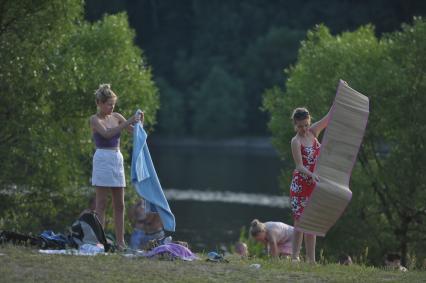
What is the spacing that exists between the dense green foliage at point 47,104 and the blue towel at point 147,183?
8.95 metres

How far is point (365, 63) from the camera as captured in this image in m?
24.0

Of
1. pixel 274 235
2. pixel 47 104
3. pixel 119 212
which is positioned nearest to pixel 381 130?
pixel 47 104

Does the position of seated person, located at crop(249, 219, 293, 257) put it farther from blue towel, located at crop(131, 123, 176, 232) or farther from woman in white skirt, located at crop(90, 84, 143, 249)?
woman in white skirt, located at crop(90, 84, 143, 249)

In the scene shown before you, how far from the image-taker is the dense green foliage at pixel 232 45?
91.4 meters

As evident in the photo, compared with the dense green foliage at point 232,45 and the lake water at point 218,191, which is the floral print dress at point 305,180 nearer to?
the lake water at point 218,191

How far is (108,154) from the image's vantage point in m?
10.9

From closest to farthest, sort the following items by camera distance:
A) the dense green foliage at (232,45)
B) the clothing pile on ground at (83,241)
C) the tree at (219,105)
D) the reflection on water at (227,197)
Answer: the clothing pile on ground at (83,241), the reflection on water at (227,197), the tree at (219,105), the dense green foliage at (232,45)

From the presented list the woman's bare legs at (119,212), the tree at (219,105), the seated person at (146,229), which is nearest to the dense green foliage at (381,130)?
the seated person at (146,229)

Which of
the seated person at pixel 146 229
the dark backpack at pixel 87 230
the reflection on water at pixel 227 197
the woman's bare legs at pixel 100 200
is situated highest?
the woman's bare legs at pixel 100 200

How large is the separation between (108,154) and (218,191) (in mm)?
40253

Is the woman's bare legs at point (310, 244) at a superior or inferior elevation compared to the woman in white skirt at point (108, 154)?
inferior

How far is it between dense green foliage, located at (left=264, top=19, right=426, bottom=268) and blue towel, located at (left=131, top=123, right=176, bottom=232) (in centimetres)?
1177

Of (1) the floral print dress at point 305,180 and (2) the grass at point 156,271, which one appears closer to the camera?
(2) the grass at point 156,271

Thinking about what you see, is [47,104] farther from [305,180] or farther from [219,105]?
[219,105]
